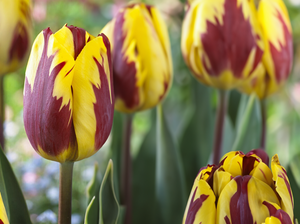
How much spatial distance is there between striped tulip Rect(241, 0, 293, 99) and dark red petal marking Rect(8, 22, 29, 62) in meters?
0.24

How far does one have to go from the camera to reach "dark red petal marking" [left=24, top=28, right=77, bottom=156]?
9.2 inches

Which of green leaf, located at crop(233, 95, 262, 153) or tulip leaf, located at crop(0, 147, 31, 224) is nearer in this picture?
tulip leaf, located at crop(0, 147, 31, 224)

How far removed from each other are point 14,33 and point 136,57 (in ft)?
0.37

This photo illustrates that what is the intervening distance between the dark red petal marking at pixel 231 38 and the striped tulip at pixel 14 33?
17cm

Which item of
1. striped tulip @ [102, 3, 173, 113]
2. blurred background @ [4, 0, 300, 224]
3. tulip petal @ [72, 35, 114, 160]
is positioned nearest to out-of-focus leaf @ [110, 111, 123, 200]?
blurred background @ [4, 0, 300, 224]

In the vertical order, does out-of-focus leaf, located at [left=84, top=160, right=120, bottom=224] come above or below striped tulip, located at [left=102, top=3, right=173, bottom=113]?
below

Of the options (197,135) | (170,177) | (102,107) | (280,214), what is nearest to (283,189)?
(280,214)

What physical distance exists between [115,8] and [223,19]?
29.8 inches

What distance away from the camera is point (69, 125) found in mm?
244

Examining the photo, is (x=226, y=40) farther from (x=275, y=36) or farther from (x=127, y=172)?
(x=127, y=172)

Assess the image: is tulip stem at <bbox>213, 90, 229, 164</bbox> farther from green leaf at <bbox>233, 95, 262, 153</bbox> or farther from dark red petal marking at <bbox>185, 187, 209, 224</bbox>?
dark red petal marking at <bbox>185, 187, 209, 224</bbox>

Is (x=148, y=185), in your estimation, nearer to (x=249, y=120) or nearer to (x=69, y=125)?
(x=249, y=120)

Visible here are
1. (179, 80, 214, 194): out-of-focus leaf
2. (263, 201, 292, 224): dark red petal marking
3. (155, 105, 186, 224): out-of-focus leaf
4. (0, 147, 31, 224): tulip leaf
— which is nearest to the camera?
(263, 201, 292, 224): dark red petal marking

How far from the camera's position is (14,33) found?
32 centimetres
